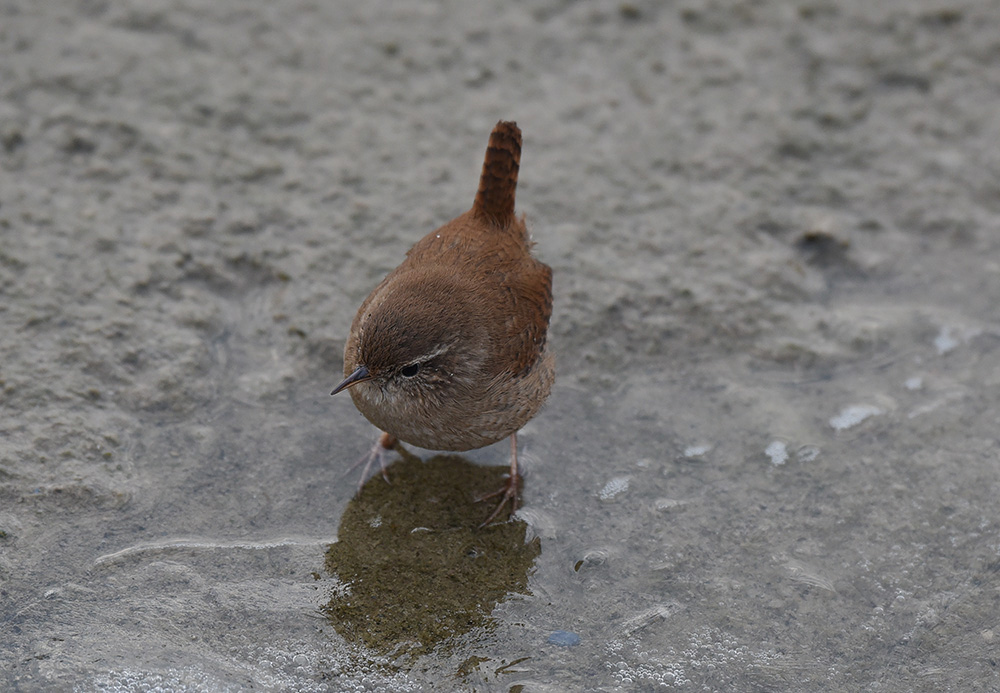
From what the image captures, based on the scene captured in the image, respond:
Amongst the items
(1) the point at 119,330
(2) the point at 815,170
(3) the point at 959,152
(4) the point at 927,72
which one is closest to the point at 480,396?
(1) the point at 119,330

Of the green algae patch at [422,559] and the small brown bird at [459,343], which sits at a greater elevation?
the small brown bird at [459,343]

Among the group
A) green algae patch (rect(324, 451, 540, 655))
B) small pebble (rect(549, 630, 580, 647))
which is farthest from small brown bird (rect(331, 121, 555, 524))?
small pebble (rect(549, 630, 580, 647))

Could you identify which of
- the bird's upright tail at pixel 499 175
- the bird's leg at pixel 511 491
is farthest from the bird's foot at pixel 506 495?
the bird's upright tail at pixel 499 175

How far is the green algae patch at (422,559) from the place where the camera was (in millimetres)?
3438

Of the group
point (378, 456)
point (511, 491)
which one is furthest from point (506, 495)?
point (378, 456)

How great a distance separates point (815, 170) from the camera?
5.59 m

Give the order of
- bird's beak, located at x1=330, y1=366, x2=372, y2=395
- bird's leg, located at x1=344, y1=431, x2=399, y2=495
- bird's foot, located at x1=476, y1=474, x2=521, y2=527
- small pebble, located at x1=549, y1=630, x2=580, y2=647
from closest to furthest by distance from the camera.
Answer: small pebble, located at x1=549, y1=630, x2=580, y2=647
bird's beak, located at x1=330, y1=366, x2=372, y2=395
bird's foot, located at x1=476, y1=474, x2=521, y2=527
bird's leg, located at x1=344, y1=431, x2=399, y2=495

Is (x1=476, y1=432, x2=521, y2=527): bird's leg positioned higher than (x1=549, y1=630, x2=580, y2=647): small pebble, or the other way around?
(x1=476, y1=432, x2=521, y2=527): bird's leg

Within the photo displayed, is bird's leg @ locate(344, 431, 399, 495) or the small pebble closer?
the small pebble

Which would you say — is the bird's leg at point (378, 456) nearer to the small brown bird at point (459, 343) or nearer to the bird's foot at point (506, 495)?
the small brown bird at point (459, 343)

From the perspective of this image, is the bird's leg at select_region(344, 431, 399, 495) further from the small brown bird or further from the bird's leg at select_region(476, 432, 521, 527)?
the bird's leg at select_region(476, 432, 521, 527)

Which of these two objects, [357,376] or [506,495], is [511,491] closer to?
[506,495]

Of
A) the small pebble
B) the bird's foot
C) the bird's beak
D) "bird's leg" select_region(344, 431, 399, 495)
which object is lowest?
the small pebble

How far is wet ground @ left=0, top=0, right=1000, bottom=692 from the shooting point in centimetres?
343
